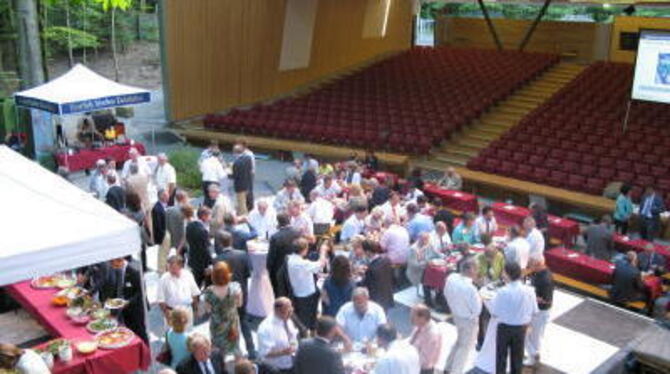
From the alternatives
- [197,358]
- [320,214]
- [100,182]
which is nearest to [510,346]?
[197,358]

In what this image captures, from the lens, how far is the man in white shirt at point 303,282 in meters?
7.05

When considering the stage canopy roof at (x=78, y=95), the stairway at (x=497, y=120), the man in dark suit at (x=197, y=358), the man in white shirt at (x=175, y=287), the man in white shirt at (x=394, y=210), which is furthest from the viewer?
the stairway at (x=497, y=120)

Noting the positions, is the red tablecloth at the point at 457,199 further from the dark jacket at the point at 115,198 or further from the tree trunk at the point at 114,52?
the tree trunk at the point at 114,52

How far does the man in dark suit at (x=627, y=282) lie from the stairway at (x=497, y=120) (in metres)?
8.03

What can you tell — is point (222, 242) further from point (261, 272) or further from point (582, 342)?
point (582, 342)

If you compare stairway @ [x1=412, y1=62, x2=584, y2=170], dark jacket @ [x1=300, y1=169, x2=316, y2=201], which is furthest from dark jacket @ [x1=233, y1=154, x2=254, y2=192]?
stairway @ [x1=412, y1=62, x2=584, y2=170]

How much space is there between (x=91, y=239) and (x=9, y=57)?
27.4 meters

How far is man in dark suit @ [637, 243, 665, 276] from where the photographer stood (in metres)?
9.65

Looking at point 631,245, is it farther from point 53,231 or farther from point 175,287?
point 53,231

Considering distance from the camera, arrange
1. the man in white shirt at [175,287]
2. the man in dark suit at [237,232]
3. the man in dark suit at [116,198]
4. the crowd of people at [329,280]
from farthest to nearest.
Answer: the man in dark suit at [116,198] → the man in dark suit at [237,232] → the man in white shirt at [175,287] → the crowd of people at [329,280]

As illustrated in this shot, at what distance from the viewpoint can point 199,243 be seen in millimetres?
8359

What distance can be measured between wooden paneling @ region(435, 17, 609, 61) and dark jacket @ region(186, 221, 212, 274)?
21.2m

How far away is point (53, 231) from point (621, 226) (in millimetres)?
9889

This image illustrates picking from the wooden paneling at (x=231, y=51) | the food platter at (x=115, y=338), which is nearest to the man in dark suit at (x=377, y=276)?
the food platter at (x=115, y=338)
